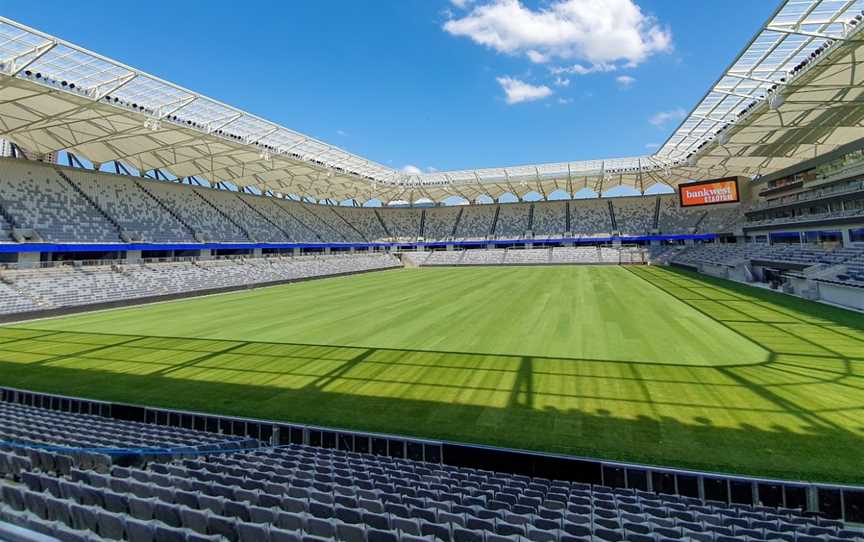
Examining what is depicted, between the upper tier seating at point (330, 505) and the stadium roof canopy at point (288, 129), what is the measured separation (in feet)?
69.8

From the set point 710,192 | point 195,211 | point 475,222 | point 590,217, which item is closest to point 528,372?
point 710,192

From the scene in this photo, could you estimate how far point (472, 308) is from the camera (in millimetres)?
23906

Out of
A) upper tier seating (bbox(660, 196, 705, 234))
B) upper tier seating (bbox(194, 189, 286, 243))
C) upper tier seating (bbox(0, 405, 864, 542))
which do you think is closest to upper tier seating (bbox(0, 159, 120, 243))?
upper tier seating (bbox(194, 189, 286, 243))

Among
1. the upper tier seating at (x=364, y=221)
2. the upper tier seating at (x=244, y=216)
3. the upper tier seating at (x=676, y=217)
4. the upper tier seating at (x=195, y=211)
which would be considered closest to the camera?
the upper tier seating at (x=195, y=211)

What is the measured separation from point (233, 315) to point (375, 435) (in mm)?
18382

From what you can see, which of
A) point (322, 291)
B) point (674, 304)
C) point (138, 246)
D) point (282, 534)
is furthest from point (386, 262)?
point (282, 534)

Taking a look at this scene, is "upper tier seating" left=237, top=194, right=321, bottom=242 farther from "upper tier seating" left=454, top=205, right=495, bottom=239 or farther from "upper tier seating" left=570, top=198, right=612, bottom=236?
"upper tier seating" left=570, top=198, right=612, bottom=236

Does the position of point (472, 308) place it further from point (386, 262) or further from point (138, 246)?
point (386, 262)

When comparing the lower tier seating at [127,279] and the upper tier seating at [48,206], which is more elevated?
the upper tier seating at [48,206]

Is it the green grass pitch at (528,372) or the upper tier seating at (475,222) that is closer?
the green grass pitch at (528,372)

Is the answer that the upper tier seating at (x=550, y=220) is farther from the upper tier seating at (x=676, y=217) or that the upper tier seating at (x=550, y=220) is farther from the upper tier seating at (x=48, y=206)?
the upper tier seating at (x=48, y=206)

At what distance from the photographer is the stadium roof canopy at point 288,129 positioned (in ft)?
63.1

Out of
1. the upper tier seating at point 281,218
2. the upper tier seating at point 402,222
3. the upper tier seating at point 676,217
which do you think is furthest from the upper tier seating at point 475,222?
the upper tier seating at point 676,217

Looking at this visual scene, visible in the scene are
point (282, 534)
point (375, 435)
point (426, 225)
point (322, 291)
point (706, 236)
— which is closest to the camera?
point (282, 534)
